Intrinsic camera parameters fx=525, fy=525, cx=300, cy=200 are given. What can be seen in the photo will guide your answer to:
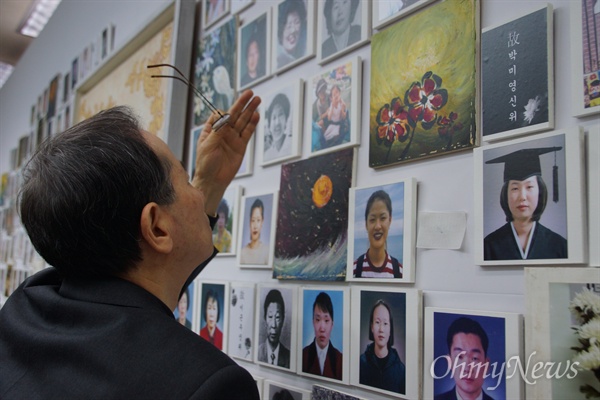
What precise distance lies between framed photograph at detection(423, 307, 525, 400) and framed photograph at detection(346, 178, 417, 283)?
0.09 m

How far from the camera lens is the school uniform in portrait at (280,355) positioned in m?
1.04

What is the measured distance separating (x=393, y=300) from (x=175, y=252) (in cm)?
35

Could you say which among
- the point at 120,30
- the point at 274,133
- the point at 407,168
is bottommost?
the point at 407,168

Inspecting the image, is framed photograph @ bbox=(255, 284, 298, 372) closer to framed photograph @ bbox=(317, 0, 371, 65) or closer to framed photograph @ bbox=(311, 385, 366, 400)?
framed photograph @ bbox=(311, 385, 366, 400)

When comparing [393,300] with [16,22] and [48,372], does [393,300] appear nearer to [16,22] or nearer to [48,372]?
[48,372]

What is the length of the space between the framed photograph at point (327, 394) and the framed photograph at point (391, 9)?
2.13 feet

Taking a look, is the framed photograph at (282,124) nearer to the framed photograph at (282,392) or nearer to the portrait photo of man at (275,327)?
the portrait photo of man at (275,327)

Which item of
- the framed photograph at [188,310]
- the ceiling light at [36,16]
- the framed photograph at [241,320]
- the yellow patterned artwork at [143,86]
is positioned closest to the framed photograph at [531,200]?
the framed photograph at [241,320]

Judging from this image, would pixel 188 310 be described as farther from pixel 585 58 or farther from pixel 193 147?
pixel 585 58

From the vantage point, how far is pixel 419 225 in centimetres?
82

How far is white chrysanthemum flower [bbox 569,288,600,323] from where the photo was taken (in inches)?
23.7

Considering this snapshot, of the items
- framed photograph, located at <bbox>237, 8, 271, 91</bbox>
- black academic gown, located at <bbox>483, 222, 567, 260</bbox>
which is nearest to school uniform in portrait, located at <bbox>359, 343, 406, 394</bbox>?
black academic gown, located at <bbox>483, 222, 567, 260</bbox>

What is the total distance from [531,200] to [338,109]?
42 cm

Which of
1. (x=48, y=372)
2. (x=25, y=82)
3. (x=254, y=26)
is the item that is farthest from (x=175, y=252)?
(x=25, y=82)
